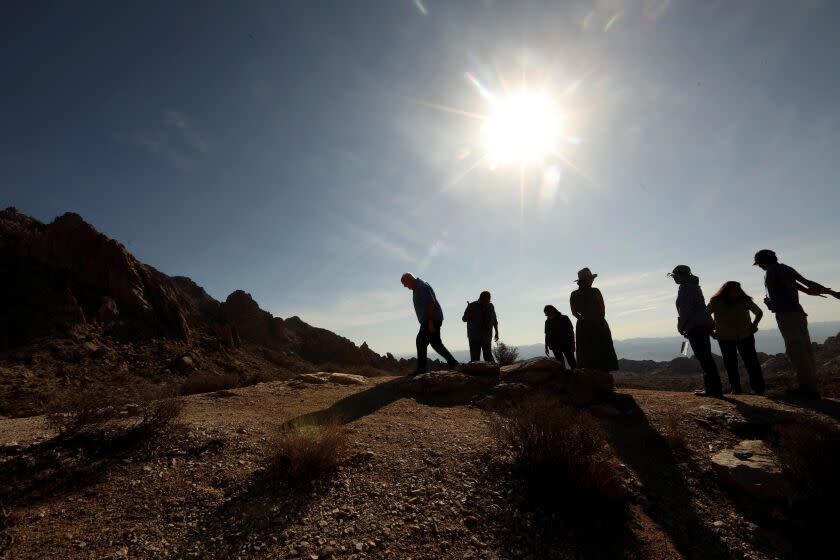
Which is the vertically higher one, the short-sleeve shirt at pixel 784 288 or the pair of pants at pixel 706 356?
the short-sleeve shirt at pixel 784 288

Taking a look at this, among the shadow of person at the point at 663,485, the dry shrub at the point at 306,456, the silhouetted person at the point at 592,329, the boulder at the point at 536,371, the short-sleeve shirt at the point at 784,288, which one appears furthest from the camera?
the boulder at the point at 536,371

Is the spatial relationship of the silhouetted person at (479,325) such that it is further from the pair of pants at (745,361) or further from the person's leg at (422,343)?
the pair of pants at (745,361)

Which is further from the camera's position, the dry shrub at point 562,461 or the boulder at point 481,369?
the boulder at point 481,369

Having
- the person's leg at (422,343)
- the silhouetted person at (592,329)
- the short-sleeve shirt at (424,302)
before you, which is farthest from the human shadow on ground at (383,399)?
the silhouetted person at (592,329)

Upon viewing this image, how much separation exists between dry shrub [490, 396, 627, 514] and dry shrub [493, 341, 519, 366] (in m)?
7.60

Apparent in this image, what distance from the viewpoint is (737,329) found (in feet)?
22.7

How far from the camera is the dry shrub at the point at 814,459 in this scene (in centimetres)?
356

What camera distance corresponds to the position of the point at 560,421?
421cm

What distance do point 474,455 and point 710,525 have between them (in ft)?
7.63

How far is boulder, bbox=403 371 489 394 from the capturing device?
26.1 feet

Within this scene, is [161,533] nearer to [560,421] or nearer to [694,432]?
[560,421]

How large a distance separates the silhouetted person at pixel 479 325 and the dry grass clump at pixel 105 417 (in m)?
7.43

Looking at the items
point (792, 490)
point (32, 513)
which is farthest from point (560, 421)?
point (32, 513)

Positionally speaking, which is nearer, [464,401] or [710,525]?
[710,525]
